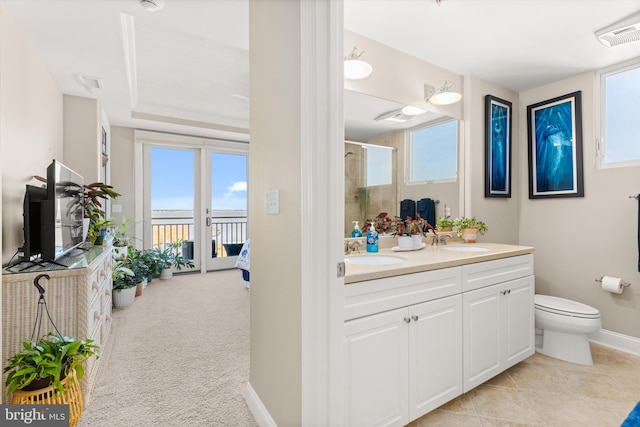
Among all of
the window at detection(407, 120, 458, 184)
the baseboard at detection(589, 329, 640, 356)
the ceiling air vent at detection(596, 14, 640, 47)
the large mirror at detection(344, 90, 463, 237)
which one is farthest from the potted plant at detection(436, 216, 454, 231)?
the ceiling air vent at detection(596, 14, 640, 47)

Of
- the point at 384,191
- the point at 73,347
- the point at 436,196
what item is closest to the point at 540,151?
the point at 436,196

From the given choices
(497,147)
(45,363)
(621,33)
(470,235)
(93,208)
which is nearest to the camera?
(45,363)

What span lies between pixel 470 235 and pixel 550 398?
4.10 ft

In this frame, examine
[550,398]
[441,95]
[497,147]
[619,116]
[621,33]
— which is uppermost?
[621,33]

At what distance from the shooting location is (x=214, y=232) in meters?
5.39

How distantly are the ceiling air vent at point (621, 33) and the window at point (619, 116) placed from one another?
1.60 ft

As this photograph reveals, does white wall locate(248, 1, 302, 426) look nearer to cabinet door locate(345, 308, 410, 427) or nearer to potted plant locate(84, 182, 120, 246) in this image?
cabinet door locate(345, 308, 410, 427)

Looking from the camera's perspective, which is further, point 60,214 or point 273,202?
point 60,214

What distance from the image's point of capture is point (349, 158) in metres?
2.26

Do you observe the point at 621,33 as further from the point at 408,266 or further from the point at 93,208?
the point at 93,208

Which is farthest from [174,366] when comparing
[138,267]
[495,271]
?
[495,271]

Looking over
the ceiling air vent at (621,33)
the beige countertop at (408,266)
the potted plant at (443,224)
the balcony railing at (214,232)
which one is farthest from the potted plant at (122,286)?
the ceiling air vent at (621,33)

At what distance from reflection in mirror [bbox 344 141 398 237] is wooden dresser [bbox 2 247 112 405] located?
5.50 ft

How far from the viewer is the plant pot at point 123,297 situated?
11.1 ft
